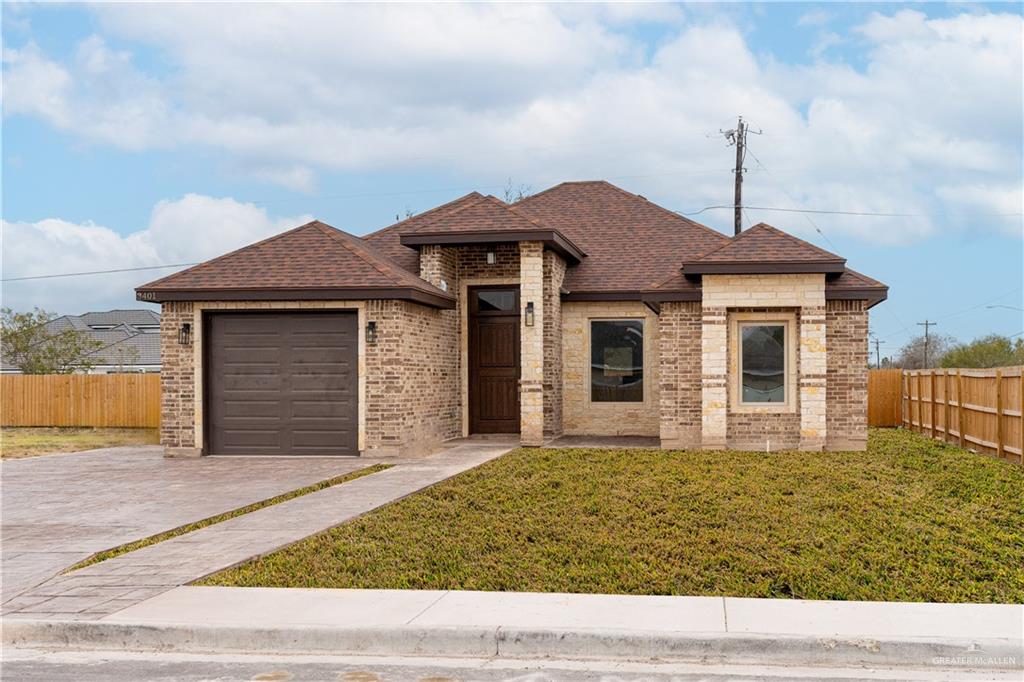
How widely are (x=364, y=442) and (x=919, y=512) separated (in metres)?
9.87

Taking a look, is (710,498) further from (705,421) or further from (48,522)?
(48,522)

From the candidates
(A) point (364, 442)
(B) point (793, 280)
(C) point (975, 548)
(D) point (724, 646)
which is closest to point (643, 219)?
(B) point (793, 280)

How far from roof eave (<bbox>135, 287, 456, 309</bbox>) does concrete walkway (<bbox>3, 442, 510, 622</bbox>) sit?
157 inches

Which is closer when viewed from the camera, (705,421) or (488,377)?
(705,421)

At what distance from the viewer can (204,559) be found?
924 centimetres

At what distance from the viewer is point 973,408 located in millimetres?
20219

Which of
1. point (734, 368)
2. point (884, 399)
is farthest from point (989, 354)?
point (734, 368)

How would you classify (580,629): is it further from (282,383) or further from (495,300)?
(495,300)

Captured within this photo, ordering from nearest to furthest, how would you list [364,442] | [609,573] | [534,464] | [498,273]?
[609,573] < [534,464] < [364,442] < [498,273]

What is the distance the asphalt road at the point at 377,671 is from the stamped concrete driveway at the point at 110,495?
196cm

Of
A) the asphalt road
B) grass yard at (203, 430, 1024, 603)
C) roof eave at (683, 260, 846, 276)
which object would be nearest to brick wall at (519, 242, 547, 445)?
roof eave at (683, 260, 846, 276)

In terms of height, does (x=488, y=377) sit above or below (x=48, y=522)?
above

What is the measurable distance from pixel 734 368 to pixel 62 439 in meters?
18.3

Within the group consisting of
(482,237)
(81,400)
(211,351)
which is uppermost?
(482,237)
